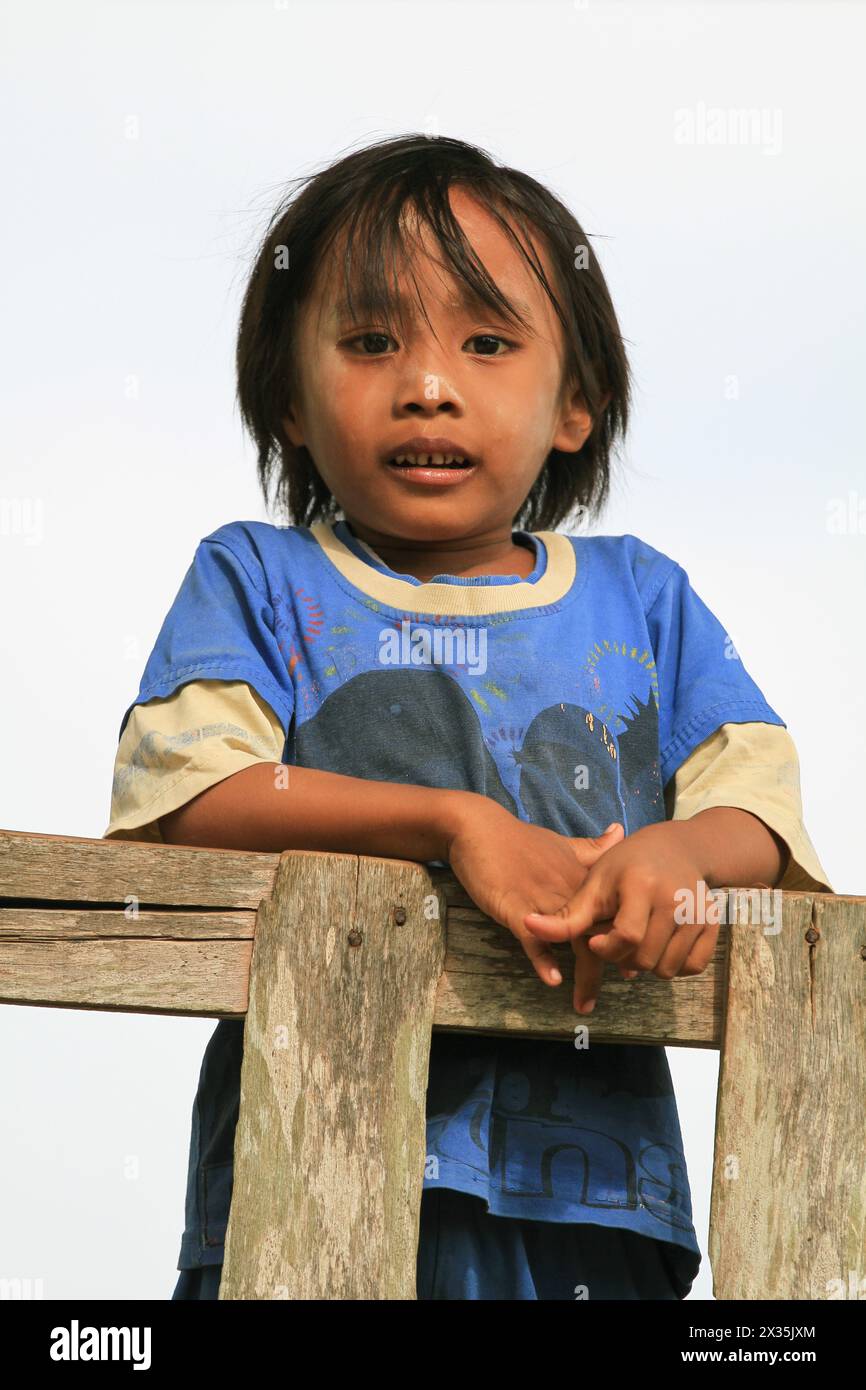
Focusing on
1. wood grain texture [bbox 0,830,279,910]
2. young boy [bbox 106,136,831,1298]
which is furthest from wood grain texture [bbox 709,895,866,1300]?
wood grain texture [bbox 0,830,279,910]

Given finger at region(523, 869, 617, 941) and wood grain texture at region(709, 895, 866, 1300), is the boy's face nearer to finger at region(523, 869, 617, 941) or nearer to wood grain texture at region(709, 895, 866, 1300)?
finger at region(523, 869, 617, 941)

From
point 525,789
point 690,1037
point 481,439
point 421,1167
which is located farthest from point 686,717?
point 421,1167

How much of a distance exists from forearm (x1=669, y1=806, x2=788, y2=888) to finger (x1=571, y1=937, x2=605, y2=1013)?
322 millimetres

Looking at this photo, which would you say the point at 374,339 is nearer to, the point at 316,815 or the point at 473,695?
the point at 473,695

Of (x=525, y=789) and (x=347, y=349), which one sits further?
(x=347, y=349)

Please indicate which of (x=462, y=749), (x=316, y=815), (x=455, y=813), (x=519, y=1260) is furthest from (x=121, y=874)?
(x=519, y=1260)

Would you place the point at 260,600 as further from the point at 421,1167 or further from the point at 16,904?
the point at 421,1167

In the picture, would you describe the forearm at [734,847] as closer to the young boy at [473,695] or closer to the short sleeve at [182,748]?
the young boy at [473,695]

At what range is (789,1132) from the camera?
224cm

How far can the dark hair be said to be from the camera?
3035mm

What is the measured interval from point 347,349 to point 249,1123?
A: 144 cm

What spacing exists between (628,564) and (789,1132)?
124 centimetres

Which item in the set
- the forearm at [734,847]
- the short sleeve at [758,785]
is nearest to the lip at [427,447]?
the short sleeve at [758,785]

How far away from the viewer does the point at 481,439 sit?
2980 millimetres
